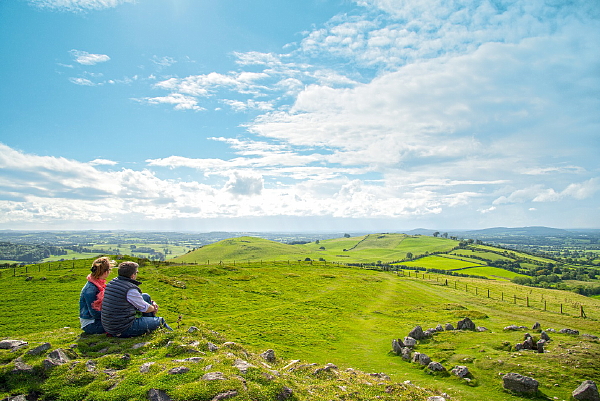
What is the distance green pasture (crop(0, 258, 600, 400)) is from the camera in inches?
902

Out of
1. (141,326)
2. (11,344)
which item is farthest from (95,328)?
(11,344)

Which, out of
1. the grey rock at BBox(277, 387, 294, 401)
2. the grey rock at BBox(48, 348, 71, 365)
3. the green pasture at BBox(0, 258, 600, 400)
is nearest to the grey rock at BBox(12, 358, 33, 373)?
the grey rock at BBox(48, 348, 71, 365)

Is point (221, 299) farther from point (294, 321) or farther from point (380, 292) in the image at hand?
point (380, 292)

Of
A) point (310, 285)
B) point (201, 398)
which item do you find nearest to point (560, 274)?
point (310, 285)

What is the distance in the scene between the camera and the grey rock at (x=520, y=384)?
64.2 ft

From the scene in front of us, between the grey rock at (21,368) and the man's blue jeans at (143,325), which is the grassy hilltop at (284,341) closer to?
the grey rock at (21,368)

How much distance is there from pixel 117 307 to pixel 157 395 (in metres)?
5.57

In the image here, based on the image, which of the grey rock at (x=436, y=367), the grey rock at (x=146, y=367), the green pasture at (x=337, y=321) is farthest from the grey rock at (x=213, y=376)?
the grey rock at (x=436, y=367)

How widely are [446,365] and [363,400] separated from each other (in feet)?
48.2

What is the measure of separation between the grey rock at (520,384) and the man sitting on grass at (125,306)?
24.1m

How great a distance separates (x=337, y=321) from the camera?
141 ft

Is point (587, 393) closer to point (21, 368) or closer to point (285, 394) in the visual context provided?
point (285, 394)

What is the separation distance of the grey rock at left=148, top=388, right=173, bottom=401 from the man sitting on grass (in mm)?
4652

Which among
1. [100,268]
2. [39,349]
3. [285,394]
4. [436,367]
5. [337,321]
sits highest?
[100,268]
